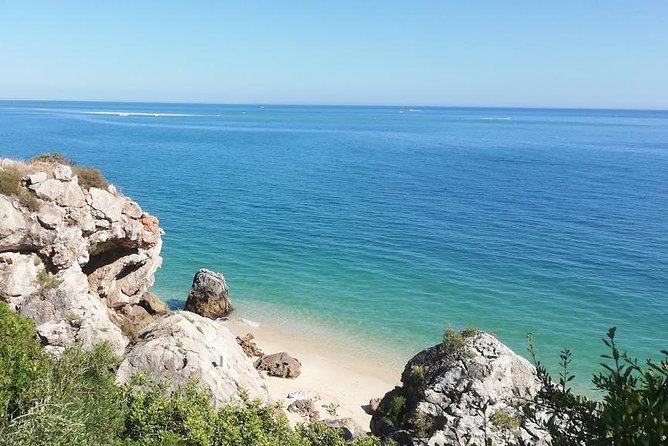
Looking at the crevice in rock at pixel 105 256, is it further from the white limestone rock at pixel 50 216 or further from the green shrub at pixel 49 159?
the green shrub at pixel 49 159

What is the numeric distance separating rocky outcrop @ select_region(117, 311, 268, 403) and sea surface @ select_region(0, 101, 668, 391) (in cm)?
1264

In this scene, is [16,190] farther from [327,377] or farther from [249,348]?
[327,377]

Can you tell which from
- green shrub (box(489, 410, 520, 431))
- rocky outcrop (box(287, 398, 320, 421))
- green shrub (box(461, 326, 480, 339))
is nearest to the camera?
green shrub (box(489, 410, 520, 431))

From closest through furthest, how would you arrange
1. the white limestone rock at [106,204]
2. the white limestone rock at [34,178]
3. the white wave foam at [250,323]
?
the white limestone rock at [34,178]
the white limestone rock at [106,204]
the white wave foam at [250,323]

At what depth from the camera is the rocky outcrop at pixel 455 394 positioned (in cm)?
2206

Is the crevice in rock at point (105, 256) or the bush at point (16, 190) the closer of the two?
the bush at point (16, 190)

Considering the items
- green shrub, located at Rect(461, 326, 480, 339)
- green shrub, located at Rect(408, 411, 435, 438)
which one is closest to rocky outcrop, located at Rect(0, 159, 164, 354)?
green shrub, located at Rect(408, 411, 435, 438)

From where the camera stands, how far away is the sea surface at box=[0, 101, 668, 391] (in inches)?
1555

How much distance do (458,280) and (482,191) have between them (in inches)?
1566

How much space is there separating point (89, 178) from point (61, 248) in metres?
5.43

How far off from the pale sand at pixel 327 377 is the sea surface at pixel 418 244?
1.39 m

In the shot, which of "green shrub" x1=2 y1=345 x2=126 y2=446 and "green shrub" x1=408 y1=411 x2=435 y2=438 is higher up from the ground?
"green shrub" x1=2 y1=345 x2=126 y2=446

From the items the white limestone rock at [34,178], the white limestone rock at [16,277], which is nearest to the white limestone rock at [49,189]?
the white limestone rock at [34,178]

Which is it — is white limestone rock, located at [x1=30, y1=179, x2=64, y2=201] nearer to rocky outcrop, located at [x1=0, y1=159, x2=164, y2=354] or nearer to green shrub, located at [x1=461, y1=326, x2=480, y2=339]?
rocky outcrop, located at [x1=0, y1=159, x2=164, y2=354]
